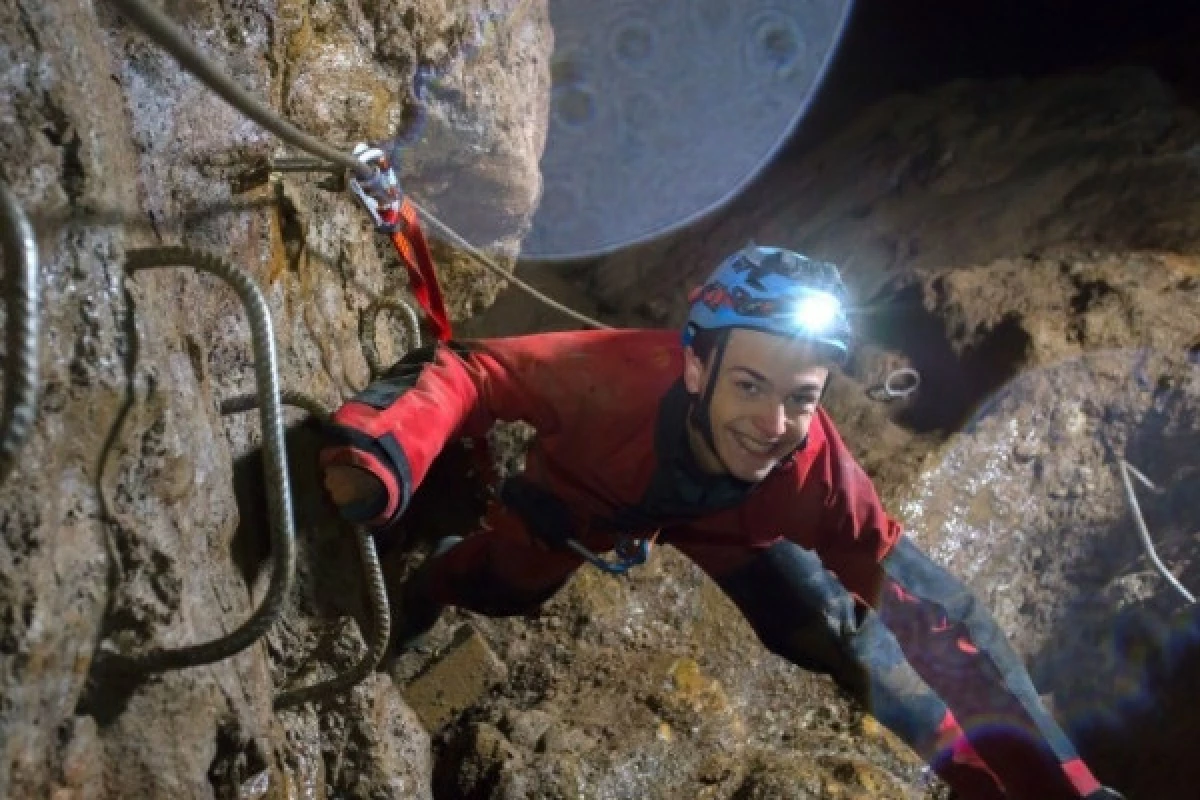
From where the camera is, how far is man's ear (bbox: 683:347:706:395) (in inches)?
89.7

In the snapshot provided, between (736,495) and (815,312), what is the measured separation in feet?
1.64

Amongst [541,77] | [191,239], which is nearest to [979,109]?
[541,77]

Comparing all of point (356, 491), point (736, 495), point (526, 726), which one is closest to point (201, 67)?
point (356, 491)

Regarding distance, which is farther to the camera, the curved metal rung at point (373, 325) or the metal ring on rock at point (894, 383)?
the metal ring on rock at point (894, 383)

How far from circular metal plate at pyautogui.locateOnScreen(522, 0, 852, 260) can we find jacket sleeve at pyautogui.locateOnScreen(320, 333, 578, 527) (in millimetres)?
2331

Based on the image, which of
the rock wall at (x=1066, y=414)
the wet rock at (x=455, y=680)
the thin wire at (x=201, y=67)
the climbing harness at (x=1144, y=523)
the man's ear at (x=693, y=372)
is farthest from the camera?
the rock wall at (x=1066, y=414)

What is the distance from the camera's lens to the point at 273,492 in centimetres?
148

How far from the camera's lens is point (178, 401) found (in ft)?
5.00

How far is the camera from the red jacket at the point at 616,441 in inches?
84.4

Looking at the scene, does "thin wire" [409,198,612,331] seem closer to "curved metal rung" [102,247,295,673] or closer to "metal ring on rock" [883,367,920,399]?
"curved metal rung" [102,247,295,673]

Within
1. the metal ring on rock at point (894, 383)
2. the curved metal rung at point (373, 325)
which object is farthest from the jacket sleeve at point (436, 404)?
the metal ring on rock at point (894, 383)

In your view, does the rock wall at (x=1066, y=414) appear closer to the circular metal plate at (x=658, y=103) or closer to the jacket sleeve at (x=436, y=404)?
the circular metal plate at (x=658, y=103)

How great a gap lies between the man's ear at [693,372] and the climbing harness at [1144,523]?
1.98 meters

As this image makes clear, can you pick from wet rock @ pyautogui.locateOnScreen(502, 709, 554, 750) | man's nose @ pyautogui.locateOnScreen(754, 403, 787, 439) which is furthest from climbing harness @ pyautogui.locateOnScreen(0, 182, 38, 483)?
wet rock @ pyautogui.locateOnScreen(502, 709, 554, 750)
